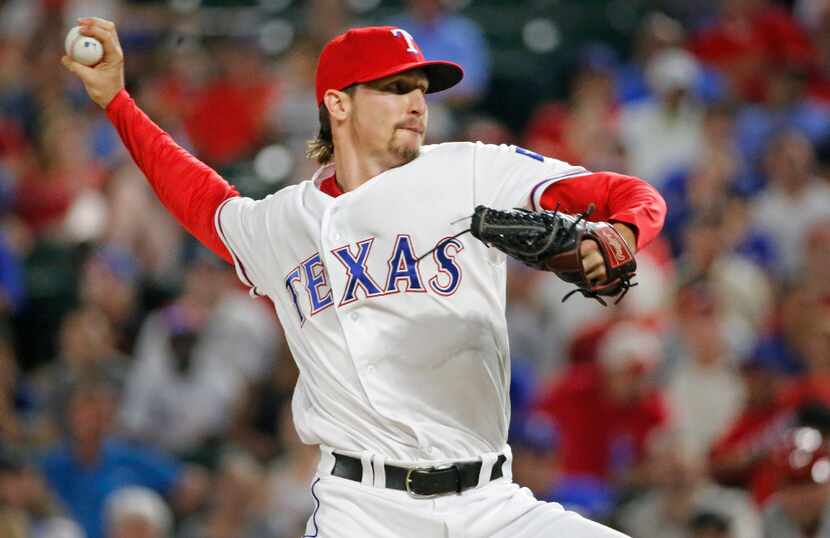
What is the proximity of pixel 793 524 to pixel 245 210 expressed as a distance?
2649mm

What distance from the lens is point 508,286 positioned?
27.2 ft

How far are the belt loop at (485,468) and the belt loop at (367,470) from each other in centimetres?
28

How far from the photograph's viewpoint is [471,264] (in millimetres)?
4000

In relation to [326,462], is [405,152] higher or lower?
higher

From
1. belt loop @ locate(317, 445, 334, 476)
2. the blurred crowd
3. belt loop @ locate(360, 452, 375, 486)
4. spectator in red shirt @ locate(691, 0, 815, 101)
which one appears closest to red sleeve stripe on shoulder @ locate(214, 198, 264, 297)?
belt loop @ locate(317, 445, 334, 476)

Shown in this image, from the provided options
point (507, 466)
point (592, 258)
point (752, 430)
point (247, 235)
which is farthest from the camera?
point (752, 430)

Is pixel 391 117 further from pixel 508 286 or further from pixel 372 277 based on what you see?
pixel 508 286

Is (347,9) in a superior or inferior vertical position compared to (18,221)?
superior

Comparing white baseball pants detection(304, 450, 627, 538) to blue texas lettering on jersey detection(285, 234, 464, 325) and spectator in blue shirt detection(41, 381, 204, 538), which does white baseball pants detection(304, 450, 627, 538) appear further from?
spectator in blue shirt detection(41, 381, 204, 538)

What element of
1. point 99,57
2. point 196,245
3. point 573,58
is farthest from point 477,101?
point 99,57

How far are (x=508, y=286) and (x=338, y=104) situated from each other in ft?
13.1

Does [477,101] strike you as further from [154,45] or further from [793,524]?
[793,524]

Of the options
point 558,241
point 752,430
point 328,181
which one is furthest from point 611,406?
point 558,241

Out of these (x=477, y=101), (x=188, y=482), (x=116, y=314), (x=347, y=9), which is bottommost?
(x=188, y=482)
